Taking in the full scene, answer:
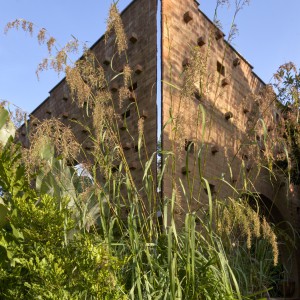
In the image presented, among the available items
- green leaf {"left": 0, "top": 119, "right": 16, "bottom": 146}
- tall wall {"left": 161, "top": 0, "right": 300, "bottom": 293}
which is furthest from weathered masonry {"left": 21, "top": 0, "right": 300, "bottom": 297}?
green leaf {"left": 0, "top": 119, "right": 16, "bottom": 146}

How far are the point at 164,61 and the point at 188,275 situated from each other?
3.81 metres

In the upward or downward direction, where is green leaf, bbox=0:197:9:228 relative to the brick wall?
downward

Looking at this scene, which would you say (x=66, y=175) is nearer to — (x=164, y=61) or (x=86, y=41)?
(x=86, y=41)

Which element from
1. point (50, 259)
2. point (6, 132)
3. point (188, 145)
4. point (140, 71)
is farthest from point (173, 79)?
point (50, 259)

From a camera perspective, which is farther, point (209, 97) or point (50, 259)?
point (209, 97)

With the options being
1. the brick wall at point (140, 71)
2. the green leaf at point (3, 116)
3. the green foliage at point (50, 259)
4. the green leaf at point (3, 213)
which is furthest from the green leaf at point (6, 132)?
the brick wall at point (140, 71)

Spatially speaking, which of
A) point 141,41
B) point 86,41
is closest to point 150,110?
point 141,41

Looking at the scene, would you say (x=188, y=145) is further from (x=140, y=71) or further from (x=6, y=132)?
(x=140, y=71)

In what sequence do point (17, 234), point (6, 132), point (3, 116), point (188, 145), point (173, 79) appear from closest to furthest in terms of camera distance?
point (17, 234), point (3, 116), point (6, 132), point (188, 145), point (173, 79)

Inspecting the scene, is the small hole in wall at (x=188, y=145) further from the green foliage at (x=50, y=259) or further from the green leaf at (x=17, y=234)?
the green leaf at (x=17, y=234)

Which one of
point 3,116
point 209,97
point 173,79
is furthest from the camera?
point 209,97

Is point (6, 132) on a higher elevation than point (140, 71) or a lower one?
lower

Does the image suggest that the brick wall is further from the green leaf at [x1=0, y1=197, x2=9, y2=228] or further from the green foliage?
the green foliage

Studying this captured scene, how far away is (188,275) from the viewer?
238cm
